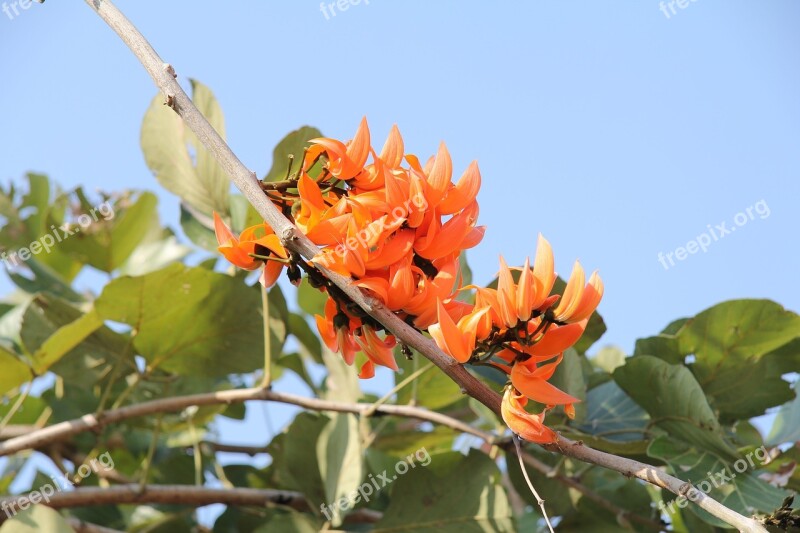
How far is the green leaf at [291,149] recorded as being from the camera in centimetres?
146

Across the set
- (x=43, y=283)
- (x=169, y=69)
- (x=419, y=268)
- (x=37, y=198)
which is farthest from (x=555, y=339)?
(x=37, y=198)

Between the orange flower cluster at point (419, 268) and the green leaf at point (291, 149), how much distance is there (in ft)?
1.54

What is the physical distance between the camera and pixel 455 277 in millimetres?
930

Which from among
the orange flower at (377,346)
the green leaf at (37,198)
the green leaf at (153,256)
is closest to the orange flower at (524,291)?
the orange flower at (377,346)

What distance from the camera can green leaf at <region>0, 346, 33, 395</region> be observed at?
1568 millimetres

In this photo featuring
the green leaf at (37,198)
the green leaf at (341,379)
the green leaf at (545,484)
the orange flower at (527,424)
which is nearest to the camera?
the orange flower at (527,424)

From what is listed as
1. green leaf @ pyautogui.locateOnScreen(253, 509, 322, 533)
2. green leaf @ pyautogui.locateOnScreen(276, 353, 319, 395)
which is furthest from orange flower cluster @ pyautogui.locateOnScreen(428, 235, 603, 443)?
green leaf @ pyautogui.locateOnScreen(276, 353, 319, 395)

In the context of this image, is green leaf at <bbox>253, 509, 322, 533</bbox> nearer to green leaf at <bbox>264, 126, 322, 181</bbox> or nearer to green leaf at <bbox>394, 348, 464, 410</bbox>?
green leaf at <bbox>394, 348, 464, 410</bbox>

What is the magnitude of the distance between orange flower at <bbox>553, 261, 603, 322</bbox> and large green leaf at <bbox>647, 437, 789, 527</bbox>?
47cm

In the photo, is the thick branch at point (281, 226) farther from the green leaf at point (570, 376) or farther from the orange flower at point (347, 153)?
the green leaf at point (570, 376)

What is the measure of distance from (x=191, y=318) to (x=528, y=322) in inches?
34.3

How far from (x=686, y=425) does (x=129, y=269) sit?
146cm

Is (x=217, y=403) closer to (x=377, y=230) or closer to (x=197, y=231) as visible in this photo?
(x=197, y=231)

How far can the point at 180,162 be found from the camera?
66.0 inches
